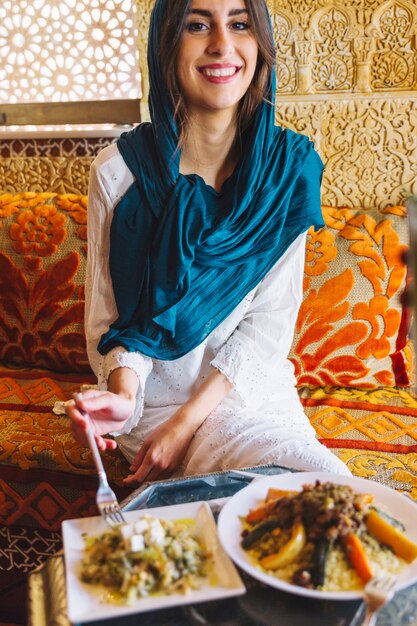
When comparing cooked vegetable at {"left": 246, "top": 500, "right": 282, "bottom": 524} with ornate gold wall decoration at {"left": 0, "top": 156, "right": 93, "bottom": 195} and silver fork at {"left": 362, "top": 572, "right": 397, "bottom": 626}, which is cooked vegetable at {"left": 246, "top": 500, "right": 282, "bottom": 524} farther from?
ornate gold wall decoration at {"left": 0, "top": 156, "right": 93, "bottom": 195}

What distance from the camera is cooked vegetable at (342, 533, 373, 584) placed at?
2.47ft

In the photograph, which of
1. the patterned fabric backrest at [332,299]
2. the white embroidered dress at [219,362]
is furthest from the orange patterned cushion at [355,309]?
the white embroidered dress at [219,362]

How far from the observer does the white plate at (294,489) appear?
29.4 inches

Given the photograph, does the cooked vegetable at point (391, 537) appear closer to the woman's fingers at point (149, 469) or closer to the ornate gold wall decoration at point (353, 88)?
the woman's fingers at point (149, 469)

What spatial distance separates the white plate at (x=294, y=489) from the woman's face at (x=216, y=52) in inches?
32.6

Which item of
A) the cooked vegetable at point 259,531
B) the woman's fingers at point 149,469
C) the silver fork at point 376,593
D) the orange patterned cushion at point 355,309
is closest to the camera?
the silver fork at point 376,593

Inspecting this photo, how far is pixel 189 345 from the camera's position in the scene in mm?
1474

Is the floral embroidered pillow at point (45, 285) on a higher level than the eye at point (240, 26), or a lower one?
lower

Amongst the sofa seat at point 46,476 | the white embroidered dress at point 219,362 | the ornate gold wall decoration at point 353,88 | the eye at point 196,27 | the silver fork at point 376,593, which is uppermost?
the eye at point 196,27

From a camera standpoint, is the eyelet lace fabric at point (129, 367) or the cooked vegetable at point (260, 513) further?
the eyelet lace fabric at point (129, 367)

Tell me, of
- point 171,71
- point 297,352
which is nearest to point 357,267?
point 297,352

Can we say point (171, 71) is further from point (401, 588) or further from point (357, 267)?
point (401, 588)

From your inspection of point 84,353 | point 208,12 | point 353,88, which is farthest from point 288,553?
point 353,88

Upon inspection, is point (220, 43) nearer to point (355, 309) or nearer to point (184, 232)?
point (184, 232)
